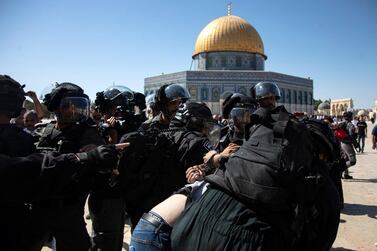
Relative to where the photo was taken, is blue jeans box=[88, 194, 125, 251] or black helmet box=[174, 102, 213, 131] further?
blue jeans box=[88, 194, 125, 251]

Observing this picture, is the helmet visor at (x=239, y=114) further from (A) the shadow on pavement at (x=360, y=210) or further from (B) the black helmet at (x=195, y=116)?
(A) the shadow on pavement at (x=360, y=210)

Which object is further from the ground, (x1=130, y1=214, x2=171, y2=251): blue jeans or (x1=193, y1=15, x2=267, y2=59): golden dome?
(x1=193, y1=15, x2=267, y2=59): golden dome

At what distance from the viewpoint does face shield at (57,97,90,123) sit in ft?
9.13

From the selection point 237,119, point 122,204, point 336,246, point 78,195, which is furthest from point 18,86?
point 336,246

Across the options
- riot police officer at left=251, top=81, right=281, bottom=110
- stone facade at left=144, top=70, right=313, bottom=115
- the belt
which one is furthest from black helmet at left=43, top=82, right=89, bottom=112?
stone facade at left=144, top=70, right=313, bottom=115

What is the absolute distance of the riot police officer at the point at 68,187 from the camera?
2.43 m

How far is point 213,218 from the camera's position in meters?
1.63

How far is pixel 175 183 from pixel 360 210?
457cm

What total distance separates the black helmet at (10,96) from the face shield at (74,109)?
47cm

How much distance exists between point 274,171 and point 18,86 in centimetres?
175

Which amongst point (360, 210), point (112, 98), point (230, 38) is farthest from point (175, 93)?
point (230, 38)

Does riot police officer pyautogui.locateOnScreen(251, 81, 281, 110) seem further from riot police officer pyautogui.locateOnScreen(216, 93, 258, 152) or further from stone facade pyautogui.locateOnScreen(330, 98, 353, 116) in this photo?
stone facade pyautogui.locateOnScreen(330, 98, 353, 116)

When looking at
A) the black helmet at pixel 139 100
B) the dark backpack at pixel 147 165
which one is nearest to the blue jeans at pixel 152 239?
the dark backpack at pixel 147 165

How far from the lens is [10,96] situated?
7.51ft
